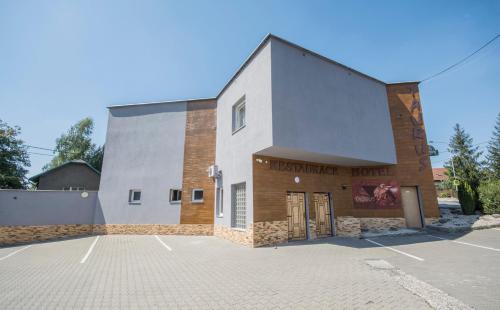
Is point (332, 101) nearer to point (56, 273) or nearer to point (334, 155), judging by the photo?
point (334, 155)

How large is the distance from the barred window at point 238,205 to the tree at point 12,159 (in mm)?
25602

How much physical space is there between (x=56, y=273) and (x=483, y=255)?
42.3 feet

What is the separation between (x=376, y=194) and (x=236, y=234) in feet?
28.6

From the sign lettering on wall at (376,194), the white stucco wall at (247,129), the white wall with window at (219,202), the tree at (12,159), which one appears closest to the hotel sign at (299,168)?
the white stucco wall at (247,129)

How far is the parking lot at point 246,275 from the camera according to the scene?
13.3 feet

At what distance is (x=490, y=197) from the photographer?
14062 mm

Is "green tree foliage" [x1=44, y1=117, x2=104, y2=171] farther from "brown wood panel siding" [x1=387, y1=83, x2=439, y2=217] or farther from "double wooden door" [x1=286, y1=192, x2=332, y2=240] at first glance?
"brown wood panel siding" [x1=387, y1=83, x2=439, y2=217]

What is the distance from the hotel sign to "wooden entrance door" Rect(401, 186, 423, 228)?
500 cm

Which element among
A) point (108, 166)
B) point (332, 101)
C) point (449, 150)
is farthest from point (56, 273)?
point (449, 150)

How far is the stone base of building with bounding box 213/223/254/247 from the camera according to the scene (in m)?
9.21

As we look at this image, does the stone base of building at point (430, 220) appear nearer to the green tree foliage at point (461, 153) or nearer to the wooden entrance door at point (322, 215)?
the wooden entrance door at point (322, 215)

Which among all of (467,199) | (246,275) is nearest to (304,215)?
(246,275)

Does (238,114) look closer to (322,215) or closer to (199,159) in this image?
(199,159)

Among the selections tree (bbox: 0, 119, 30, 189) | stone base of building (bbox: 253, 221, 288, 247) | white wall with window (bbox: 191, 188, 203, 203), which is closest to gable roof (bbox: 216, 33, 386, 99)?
white wall with window (bbox: 191, 188, 203, 203)
